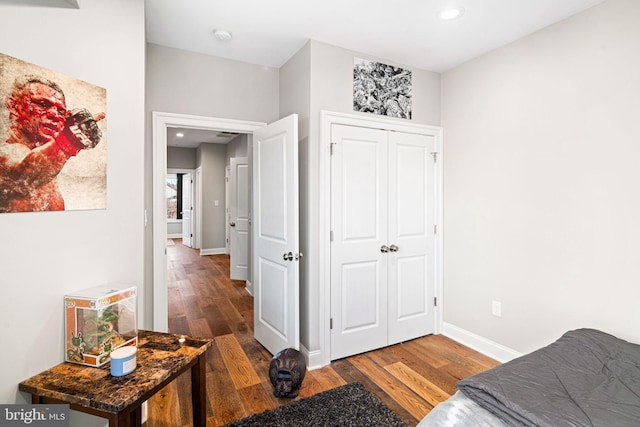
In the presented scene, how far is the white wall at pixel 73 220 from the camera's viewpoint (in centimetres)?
127

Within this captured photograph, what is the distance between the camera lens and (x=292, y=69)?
288 cm

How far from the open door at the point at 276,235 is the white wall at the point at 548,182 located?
169 cm

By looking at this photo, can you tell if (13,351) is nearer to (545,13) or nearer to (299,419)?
(299,419)

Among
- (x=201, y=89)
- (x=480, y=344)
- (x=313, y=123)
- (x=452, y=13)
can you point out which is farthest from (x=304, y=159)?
(x=480, y=344)

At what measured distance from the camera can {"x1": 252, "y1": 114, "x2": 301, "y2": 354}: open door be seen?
2496 millimetres

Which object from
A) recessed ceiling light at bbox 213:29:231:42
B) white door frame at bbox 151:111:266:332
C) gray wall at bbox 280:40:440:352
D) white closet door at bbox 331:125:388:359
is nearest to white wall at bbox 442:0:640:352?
white closet door at bbox 331:125:388:359

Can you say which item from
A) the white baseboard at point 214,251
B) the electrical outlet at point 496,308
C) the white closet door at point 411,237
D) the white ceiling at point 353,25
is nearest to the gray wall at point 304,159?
the white ceiling at point 353,25

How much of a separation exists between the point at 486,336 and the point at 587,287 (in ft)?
3.16

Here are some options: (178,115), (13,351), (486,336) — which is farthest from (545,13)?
(13,351)

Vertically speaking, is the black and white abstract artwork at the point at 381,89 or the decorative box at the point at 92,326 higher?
the black and white abstract artwork at the point at 381,89

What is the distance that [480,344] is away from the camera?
9.44ft

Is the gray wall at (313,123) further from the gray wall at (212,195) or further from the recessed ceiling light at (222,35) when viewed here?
the gray wall at (212,195)

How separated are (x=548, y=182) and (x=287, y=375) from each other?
239 cm

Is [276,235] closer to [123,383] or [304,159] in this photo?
[304,159]
